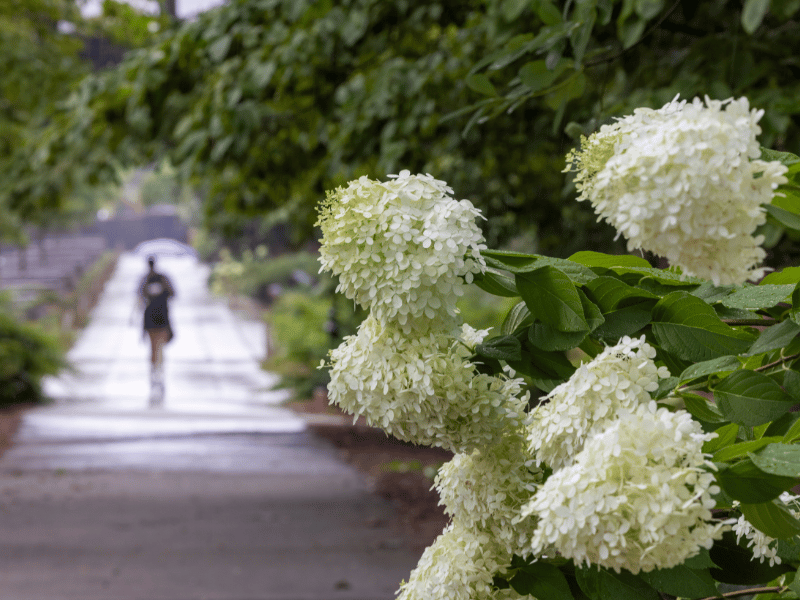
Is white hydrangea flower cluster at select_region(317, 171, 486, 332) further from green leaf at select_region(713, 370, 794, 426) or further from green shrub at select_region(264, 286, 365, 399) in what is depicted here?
green shrub at select_region(264, 286, 365, 399)

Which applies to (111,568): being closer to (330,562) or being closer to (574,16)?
(330,562)

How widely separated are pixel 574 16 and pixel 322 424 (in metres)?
7.77

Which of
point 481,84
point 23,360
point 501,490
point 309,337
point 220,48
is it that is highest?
point 220,48

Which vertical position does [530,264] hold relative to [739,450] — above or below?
above

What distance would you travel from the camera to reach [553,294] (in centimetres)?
92

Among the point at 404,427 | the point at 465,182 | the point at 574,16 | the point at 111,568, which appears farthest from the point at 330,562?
the point at 404,427

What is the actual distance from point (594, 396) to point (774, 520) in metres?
0.21

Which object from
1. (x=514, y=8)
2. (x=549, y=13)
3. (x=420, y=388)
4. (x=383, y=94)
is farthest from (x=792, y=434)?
(x=383, y=94)

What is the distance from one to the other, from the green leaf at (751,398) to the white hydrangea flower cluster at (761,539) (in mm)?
135

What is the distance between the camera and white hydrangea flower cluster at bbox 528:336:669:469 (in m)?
0.85

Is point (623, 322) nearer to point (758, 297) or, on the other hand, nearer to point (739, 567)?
point (758, 297)

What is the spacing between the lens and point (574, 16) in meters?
2.33

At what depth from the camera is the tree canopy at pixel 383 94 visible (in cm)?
305

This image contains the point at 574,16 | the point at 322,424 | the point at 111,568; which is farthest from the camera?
the point at 322,424
